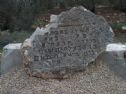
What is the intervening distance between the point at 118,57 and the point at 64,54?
26.6 inches

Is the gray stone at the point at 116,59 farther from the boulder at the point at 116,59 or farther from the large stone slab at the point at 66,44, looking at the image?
the large stone slab at the point at 66,44

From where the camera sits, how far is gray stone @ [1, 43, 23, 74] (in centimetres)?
565

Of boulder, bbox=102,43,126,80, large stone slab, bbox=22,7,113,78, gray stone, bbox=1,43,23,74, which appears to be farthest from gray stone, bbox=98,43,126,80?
gray stone, bbox=1,43,23,74

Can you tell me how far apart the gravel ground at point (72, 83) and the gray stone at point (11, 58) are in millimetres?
67

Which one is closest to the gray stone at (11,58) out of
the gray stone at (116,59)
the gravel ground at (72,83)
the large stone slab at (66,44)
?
the gravel ground at (72,83)

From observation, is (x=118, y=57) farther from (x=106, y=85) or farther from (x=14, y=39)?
(x=14, y=39)

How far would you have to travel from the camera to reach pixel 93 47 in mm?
5598

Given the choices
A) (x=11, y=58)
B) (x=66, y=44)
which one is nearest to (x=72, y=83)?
(x=66, y=44)

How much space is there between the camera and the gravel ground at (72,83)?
560 centimetres

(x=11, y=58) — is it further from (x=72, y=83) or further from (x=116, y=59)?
(x=116, y=59)

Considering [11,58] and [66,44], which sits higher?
[66,44]

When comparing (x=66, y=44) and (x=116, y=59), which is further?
(x=116, y=59)

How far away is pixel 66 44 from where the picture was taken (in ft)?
18.2

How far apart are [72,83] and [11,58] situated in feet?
2.60
